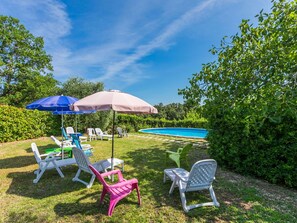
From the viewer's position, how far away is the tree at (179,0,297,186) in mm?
4332

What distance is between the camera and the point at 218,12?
7883mm

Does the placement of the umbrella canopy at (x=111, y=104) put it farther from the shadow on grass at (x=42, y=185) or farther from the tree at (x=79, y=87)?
the tree at (x=79, y=87)

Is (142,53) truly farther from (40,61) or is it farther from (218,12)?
(40,61)

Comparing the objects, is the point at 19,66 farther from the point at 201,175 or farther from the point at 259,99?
the point at 259,99

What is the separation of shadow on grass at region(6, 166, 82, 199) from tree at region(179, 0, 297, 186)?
519 cm

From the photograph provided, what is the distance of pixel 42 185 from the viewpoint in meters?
4.66

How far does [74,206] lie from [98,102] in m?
2.37

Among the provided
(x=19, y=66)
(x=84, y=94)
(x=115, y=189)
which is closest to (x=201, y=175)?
(x=115, y=189)

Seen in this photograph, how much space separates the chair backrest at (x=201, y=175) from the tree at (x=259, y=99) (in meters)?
1.49

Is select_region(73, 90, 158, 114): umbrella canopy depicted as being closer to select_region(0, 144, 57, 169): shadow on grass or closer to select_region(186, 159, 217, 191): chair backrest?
select_region(186, 159, 217, 191): chair backrest

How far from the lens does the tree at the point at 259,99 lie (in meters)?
4.33

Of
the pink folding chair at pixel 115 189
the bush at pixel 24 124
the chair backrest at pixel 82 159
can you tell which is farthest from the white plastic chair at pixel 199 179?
the bush at pixel 24 124

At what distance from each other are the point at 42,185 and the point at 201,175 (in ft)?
14.3

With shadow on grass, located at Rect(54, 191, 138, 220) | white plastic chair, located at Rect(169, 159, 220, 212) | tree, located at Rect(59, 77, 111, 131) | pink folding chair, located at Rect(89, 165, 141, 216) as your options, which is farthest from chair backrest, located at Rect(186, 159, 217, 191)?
tree, located at Rect(59, 77, 111, 131)
